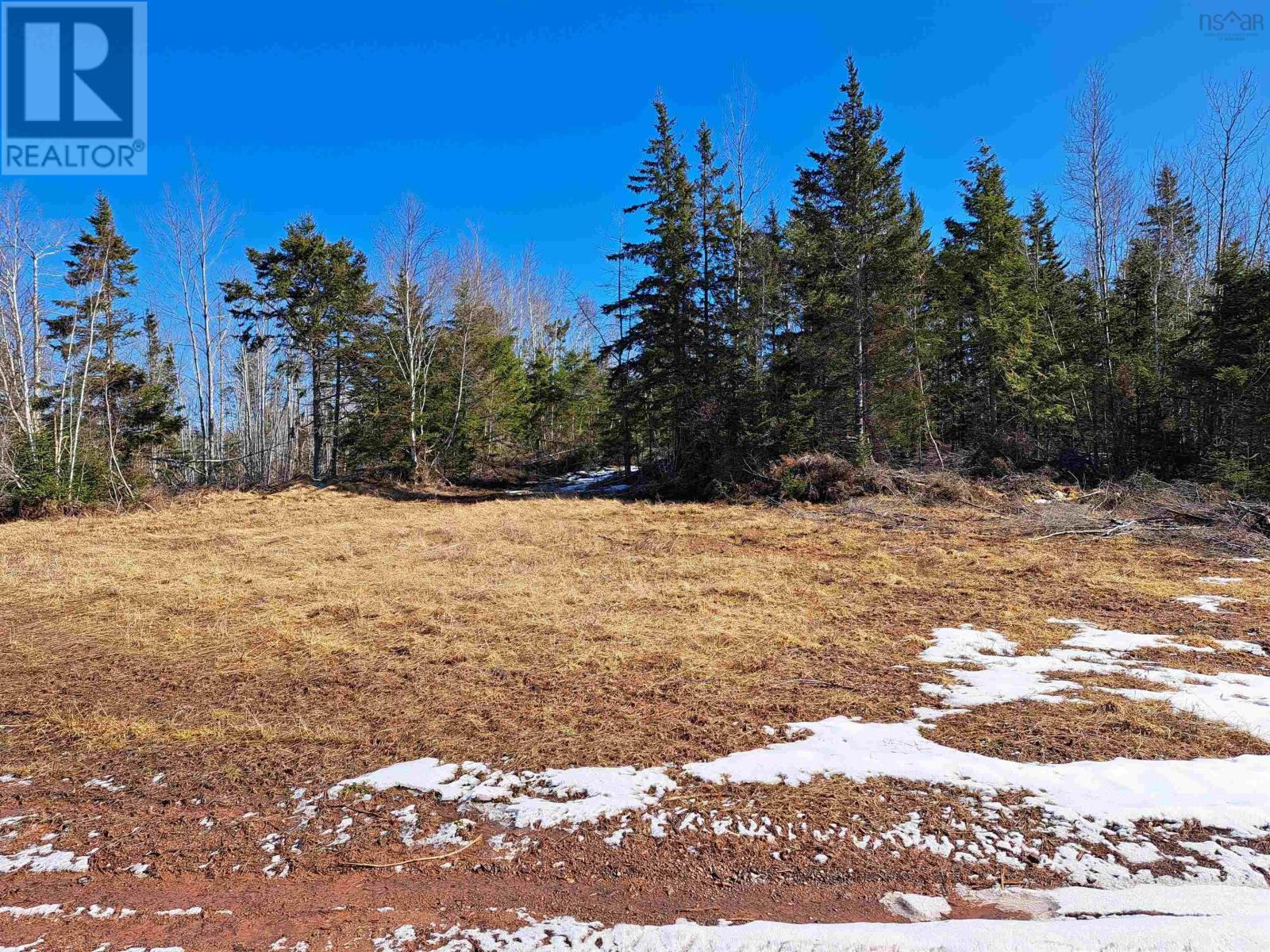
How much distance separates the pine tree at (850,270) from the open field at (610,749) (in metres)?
10.5

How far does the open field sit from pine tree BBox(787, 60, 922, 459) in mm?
10461

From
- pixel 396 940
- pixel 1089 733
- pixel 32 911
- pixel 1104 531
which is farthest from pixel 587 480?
pixel 396 940

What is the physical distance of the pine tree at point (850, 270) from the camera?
1725 cm

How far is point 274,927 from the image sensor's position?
2.27 meters

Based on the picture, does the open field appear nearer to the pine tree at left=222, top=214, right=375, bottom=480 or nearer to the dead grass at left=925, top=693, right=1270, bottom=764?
the dead grass at left=925, top=693, right=1270, bottom=764

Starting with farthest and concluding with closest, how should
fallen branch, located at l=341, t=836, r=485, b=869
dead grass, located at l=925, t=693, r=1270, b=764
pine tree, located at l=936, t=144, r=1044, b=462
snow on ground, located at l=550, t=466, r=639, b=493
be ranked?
snow on ground, located at l=550, t=466, r=639, b=493 → pine tree, located at l=936, t=144, r=1044, b=462 → dead grass, located at l=925, t=693, r=1270, b=764 → fallen branch, located at l=341, t=836, r=485, b=869

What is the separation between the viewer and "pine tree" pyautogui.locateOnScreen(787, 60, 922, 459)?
A: 56.6ft

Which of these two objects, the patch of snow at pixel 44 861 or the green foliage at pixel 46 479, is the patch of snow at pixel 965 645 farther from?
the green foliage at pixel 46 479

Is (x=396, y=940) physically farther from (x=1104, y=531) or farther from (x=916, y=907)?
(x=1104, y=531)

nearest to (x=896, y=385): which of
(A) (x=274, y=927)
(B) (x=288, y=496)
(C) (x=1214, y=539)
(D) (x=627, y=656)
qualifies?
(C) (x=1214, y=539)

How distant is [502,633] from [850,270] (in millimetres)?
15533

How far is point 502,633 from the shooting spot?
611cm

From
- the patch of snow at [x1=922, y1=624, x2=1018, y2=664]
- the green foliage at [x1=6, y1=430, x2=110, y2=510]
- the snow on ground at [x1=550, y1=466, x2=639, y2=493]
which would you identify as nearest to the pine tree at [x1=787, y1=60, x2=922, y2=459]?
the snow on ground at [x1=550, y1=466, x2=639, y2=493]

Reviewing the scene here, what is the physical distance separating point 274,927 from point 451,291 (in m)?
28.7
